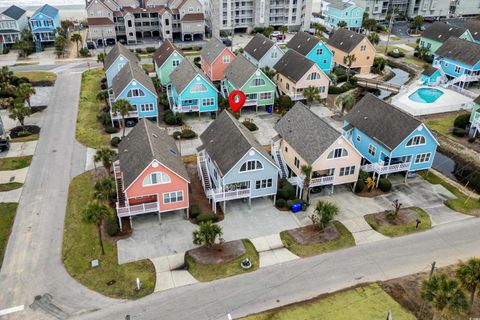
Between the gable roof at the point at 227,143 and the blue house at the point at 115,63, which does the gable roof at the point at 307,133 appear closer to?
the gable roof at the point at 227,143

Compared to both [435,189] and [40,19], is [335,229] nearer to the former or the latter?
[435,189]

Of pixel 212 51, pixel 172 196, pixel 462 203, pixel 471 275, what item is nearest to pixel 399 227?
pixel 462 203

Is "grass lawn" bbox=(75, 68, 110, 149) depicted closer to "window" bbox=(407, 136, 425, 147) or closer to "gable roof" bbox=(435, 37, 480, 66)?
"window" bbox=(407, 136, 425, 147)

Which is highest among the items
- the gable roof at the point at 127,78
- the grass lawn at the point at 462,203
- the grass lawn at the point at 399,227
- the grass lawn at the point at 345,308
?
the gable roof at the point at 127,78

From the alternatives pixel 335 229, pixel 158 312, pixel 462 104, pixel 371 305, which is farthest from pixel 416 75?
pixel 158 312

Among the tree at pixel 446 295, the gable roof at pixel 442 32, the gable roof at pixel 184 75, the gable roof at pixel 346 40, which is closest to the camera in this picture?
the tree at pixel 446 295

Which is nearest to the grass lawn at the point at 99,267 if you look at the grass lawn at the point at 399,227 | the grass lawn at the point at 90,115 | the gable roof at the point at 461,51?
the grass lawn at the point at 90,115
